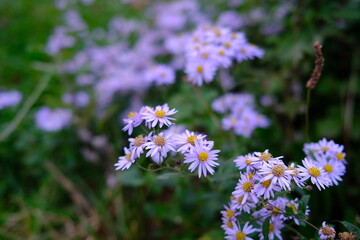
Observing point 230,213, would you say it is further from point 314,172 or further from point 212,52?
point 212,52

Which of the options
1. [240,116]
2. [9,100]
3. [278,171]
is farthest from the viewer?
[9,100]

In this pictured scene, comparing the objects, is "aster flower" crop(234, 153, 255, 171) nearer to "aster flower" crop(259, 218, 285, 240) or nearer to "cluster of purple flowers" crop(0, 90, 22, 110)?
"aster flower" crop(259, 218, 285, 240)

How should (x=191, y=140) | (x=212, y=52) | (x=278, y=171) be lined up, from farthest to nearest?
(x=212, y=52), (x=191, y=140), (x=278, y=171)

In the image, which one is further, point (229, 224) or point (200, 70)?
point (200, 70)

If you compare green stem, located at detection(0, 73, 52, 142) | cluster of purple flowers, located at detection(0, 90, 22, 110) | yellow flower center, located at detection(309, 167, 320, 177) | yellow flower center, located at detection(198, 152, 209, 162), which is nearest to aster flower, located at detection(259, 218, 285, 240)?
yellow flower center, located at detection(309, 167, 320, 177)

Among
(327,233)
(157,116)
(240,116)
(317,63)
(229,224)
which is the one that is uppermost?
(240,116)

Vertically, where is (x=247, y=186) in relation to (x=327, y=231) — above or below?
above

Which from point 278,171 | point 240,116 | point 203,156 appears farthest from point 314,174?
point 240,116

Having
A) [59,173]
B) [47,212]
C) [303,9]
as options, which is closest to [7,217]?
[47,212]
